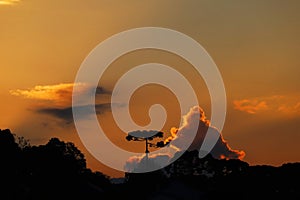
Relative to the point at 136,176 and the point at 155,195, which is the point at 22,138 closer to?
the point at 136,176

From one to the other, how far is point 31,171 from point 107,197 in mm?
16031

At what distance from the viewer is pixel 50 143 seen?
454 feet

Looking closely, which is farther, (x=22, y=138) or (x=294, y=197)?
(x=22, y=138)

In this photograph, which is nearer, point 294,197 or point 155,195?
point 294,197

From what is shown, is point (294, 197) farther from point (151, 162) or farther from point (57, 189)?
point (151, 162)

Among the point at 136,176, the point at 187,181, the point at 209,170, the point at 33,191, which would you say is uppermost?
the point at 209,170

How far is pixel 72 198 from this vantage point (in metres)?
101

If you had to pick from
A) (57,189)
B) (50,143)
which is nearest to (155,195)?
(57,189)

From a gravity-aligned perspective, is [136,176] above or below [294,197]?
above

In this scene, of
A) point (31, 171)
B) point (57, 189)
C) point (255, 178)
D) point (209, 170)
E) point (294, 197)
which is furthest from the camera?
point (209, 170)

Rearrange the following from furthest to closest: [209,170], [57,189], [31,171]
→ [209,170] → [31,171] → [57,189]

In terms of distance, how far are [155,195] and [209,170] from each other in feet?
181

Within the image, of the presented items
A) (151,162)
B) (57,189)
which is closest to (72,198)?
(57,189)

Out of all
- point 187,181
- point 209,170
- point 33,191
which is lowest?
point 33,191
